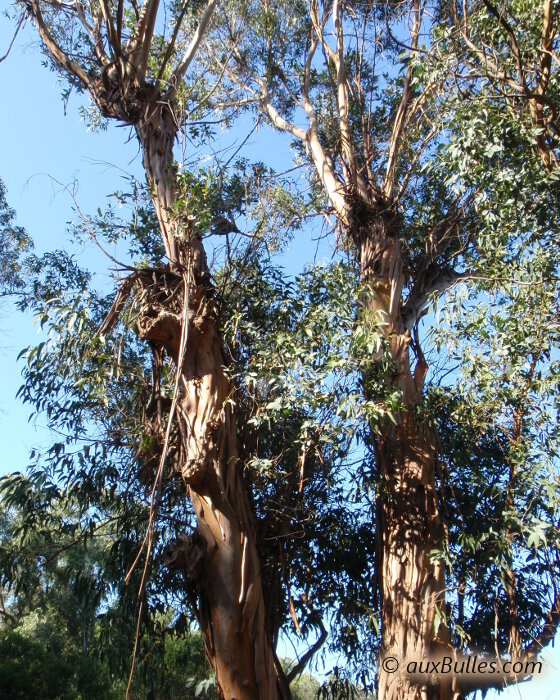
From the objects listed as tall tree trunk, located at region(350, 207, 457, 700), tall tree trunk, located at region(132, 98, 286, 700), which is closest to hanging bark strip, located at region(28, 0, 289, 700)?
tall tree trunk, located at region(132, 98, 286, 700)

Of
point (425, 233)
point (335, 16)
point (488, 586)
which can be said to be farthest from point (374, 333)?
point (335, 16)

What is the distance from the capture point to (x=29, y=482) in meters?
5.54

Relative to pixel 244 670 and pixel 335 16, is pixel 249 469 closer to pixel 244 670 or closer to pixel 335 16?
pixel 244 670

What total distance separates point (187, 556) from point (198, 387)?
1.22 metres

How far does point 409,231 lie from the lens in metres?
7.35

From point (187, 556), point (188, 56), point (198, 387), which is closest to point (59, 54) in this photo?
point (188, 56)

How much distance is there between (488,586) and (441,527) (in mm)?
584

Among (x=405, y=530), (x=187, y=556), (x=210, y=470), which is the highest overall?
(x=210, y=470)

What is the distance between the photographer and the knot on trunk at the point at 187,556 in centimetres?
426

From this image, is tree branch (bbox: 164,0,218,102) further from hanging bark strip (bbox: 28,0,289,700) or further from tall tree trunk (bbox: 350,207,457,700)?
tall tree trunk (bbox: 350,207,457,700)

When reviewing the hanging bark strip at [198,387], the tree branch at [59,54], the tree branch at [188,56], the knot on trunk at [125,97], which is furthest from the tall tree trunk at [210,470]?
the tree branch at [59,54]

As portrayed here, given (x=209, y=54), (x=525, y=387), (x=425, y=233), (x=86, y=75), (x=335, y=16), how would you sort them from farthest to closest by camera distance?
(x=209, y=54) < (x=335, y=16) < (x=425, y=233) < (x=86, y=75) < (x=525, y=387)

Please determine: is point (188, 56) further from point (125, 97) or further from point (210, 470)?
point (210, 470)

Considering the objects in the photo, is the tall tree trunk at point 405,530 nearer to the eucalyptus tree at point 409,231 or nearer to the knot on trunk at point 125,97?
the eucalyptus tree at point 409,231
